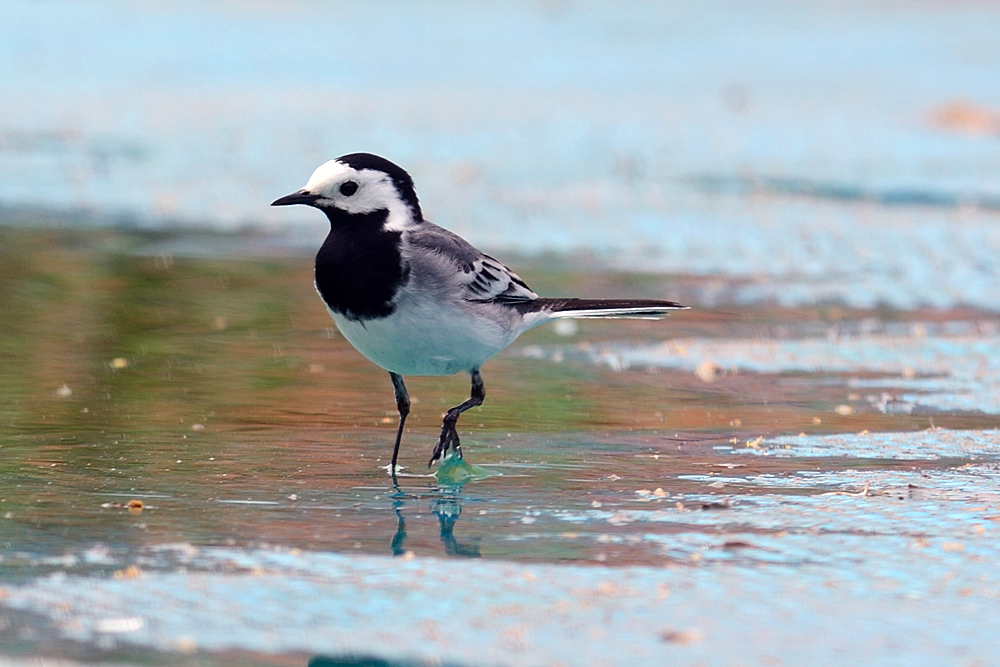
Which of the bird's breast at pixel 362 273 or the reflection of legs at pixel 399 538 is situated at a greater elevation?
the bird's breast at pixel 362 273

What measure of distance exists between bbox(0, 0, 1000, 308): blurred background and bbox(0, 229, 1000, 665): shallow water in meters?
2.68

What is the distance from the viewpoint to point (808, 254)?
11.7 meters

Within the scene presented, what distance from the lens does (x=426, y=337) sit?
5.63 metres

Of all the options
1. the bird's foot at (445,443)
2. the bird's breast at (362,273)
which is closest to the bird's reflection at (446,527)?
the bird's foot at (445,443)

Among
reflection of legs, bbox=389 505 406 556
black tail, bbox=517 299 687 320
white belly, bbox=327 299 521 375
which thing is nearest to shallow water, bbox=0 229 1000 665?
reflection of legs, bbox=389 505 406 556

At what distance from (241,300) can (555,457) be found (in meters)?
4.00

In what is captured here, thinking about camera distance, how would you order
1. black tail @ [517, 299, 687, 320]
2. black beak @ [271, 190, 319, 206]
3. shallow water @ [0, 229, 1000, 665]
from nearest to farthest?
shallow water @ [0, 229, 1000, 665]
black beak @ [271, 190, 319, 206]
black tail @ [517, 299, 687, 320]

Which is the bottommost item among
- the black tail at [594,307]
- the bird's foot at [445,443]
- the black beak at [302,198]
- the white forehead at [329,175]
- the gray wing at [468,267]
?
the bird's foot at [445,443]

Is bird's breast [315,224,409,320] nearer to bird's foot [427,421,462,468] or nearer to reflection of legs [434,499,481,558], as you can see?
bird's foot [427,421,462,468]

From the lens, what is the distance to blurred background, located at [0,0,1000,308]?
12.1m

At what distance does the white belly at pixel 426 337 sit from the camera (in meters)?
5.57

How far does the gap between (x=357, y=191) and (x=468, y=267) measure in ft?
1.48

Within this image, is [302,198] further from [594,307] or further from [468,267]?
[594,307]

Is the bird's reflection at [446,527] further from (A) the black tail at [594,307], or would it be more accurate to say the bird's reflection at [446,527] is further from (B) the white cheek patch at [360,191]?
(A) the black tail at [594,307]
